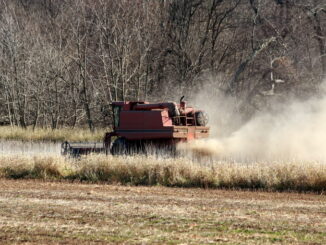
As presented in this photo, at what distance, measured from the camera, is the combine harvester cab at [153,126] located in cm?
2186

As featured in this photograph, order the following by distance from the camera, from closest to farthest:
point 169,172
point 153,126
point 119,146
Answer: point 169,172, point 153,126, point 119,146

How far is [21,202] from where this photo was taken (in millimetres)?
12766

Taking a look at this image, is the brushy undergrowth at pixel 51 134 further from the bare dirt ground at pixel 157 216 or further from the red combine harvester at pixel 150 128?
the bare dirt ground at pixel 157 216

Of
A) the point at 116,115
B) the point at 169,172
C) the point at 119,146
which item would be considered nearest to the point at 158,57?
the point at 116,115

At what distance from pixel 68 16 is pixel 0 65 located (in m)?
6.63

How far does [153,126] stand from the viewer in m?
22.0

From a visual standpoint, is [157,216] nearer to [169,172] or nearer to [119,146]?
[169,172]

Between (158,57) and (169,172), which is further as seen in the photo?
(158,57)

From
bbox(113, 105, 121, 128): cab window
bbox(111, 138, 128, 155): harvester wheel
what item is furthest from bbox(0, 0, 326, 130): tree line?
bbox(111, 138, 128, 155): harvester wheel

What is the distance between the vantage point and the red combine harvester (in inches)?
859

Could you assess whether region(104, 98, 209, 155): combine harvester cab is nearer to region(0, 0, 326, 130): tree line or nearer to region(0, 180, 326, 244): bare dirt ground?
region(0, 180, 326, 244): bare dirt ground

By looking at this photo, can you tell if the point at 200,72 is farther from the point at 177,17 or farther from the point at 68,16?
the point at 68,16

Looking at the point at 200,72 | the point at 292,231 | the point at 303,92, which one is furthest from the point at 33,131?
the point at 292,231

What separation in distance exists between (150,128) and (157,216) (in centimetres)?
1117
